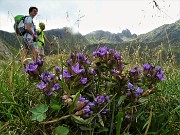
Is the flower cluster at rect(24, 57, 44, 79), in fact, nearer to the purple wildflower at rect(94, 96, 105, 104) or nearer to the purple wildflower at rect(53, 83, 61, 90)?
the purple wildflower at rect(53, 83, 61, 90)

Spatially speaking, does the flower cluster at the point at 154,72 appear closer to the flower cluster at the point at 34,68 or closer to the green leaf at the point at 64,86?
the green leaf at the point at 64,86

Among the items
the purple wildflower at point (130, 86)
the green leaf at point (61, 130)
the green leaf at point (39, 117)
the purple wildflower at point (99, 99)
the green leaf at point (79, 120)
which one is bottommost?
the green leaf at point (61, 130)

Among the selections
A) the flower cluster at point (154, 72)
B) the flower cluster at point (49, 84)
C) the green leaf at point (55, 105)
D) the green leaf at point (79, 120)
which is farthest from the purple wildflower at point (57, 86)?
the flower cluster at point (154, 72)

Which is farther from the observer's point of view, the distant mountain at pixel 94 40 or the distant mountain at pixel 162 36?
the distant mountain at pixel 162 36

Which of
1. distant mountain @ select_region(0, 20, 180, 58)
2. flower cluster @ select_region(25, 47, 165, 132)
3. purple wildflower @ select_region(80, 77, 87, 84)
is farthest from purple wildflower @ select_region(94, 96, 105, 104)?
distant mountain @ select_region(0, 20, 180, 58)

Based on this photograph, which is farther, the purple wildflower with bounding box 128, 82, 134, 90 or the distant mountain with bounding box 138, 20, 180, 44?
the distant mountain with bounding box 138, 20, 180, 44

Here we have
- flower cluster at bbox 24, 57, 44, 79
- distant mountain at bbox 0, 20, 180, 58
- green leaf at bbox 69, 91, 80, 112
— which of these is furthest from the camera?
distant mountain at bbox 0, 20, 180, 58

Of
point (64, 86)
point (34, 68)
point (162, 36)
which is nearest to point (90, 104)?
point (64, 86)

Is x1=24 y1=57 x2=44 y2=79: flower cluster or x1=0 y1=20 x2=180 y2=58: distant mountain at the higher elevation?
x1=0 y1=20 x2=180 y2=58: distant mountain

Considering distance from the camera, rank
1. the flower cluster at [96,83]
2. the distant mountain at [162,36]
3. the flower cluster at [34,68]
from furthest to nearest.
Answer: the distant mountain at [162,36], the flower cluster at [34,68], the flower cluster at [96,83]

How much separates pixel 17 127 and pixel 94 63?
69 centimetres

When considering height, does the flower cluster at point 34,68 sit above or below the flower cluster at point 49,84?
above

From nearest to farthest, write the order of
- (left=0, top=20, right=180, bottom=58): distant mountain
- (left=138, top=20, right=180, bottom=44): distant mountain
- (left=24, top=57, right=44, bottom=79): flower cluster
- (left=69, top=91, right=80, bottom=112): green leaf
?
(left=69, top=91, right=80, bottom=112): green leaf → (left=24, top=57, right=44, bottom=79): flower cluster → (left=0, top=20, right=180, bottom=58): distant mountain → (left=138, top=20, right=180, bottom=44): distant mountain

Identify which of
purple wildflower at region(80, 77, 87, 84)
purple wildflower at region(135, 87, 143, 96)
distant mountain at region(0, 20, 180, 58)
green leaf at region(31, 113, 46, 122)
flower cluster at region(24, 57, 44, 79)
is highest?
distant mountain at region(0, 20, 180, 58)
